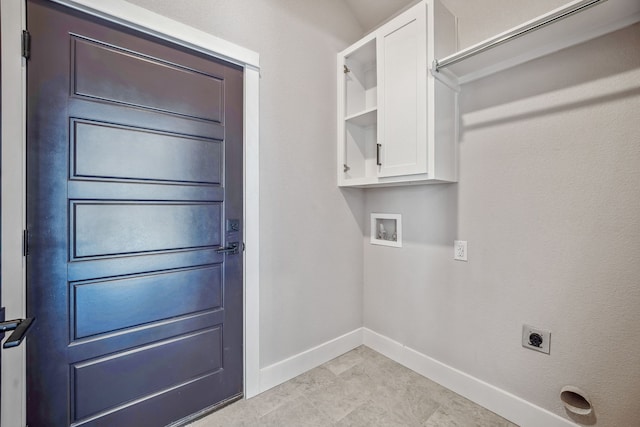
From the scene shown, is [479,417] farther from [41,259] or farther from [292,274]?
[41,259]

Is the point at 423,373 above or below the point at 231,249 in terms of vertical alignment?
below

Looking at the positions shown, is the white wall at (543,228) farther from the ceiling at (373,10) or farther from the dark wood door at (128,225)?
the dark wood door at (128,225)

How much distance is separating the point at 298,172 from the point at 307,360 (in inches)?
58.1

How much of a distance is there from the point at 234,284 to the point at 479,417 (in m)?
1.72

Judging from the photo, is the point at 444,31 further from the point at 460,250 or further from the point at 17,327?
the point at 17,327

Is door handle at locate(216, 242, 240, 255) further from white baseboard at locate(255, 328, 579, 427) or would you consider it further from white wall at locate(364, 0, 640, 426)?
white wall at locate(364, 0, 640, 426)

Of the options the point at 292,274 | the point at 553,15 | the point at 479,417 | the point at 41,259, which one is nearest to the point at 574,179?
the point at 553,15

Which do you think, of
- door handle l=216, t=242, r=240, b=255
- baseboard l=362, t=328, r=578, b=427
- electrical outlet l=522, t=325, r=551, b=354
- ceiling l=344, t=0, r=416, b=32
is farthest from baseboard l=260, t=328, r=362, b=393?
ceiling l=344, t=0, r=416, b=32

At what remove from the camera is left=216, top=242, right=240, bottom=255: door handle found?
173 centimetres

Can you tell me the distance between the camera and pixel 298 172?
2102 mm

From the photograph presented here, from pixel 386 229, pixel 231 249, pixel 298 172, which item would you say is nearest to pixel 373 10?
pixel 298 172

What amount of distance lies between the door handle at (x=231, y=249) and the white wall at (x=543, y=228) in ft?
4.42

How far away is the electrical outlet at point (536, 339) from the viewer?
1.52 m

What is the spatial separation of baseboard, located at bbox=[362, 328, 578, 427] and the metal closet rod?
200cm
